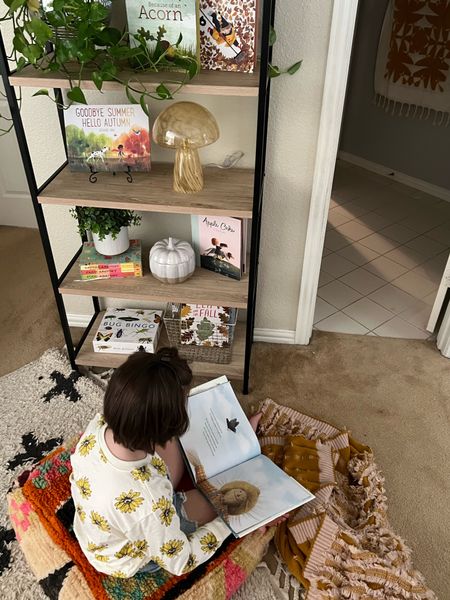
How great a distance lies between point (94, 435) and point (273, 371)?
38.0 inches

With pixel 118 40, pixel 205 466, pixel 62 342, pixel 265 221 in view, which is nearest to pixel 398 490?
pixel 205 466

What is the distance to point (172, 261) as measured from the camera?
1.59 m

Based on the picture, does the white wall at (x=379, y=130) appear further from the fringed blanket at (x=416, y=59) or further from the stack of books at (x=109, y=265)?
the stack of books at (x=109, y=265)

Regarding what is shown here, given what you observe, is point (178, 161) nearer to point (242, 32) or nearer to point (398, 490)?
point (242, 32)

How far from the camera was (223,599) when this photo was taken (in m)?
1.19

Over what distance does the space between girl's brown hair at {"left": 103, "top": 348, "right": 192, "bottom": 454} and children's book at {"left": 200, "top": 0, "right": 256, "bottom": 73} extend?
2.57ft

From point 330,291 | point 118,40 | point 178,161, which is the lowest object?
point 330,291

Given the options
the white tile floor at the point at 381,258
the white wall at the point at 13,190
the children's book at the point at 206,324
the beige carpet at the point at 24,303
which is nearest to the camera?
the children's book at the point at 206,324

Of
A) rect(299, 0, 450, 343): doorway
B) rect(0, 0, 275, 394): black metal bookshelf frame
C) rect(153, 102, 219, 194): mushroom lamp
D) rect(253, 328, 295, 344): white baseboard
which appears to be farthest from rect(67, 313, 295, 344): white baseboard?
rect(153, 102, 219, 194): mushroom lamp

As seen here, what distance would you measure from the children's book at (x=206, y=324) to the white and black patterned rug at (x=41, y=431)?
36 cm

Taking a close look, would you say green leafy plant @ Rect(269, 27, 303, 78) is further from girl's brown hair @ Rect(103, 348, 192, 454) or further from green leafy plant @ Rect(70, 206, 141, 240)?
girl's brown hair @ Rect(103, 348, 192, 454)

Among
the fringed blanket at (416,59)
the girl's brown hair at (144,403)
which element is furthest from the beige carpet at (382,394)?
the fringed blanket at (416,59)

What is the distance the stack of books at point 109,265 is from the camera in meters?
1.65

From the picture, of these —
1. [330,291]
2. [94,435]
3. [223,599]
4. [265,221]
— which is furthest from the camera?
[330,291]
